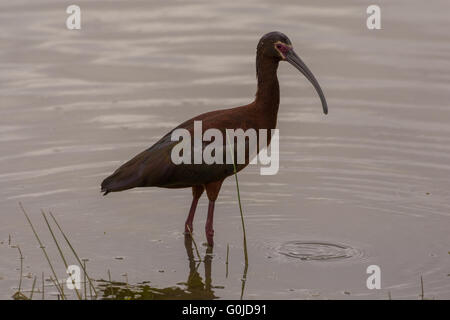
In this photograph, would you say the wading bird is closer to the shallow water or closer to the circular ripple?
the shallow water

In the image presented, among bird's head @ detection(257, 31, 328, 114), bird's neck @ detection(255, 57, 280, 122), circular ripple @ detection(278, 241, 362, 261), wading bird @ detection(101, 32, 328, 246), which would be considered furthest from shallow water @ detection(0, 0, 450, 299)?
bird's head @ detection(257, 31, 328, 114)

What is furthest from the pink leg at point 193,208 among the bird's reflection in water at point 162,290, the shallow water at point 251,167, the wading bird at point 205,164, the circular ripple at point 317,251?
the circular ripple at point 317,251

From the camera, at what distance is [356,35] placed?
1609 centimetres

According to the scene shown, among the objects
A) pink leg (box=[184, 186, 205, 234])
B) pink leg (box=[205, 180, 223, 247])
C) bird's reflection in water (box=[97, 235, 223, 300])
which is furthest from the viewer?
pink leg (box=[184, 186, 205, 234])

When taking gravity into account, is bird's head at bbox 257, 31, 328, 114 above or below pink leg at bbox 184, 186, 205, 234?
above

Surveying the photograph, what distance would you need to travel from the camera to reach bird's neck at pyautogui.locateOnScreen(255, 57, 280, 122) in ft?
35.1

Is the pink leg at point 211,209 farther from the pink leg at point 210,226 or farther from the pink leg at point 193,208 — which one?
the pink leg at point 193,208

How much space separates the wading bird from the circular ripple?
72cm

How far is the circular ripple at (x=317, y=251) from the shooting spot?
1025 centimetres

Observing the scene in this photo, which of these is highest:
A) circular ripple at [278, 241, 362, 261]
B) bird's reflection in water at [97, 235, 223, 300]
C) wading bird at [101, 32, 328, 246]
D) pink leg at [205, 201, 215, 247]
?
wading bird at [101, 32, 328, 246]

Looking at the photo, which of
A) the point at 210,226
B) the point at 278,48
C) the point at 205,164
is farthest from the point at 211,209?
the point at 278,48
